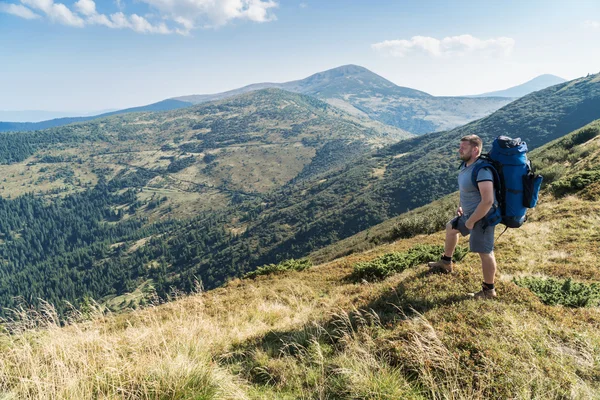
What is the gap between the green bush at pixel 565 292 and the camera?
198 inches

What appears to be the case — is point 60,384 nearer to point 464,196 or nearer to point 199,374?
point 199,374

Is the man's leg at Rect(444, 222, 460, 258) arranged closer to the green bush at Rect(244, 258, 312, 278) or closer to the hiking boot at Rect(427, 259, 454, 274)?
the hiking boot at Rect(427, 259, 454, 274)

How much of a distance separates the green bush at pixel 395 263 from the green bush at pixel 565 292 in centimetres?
283

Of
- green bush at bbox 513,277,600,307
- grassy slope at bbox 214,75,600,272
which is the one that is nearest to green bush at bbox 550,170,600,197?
green bush at bbox 513,277,600,307

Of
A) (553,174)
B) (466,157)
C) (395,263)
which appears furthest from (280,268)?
(553,174)

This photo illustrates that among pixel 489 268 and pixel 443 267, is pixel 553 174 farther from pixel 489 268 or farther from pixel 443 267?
pixel 489 268

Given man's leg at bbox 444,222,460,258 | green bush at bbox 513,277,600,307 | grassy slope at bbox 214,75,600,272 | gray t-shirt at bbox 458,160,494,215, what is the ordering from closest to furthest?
green bush at bbox 513,277,600,307, gray t-shirt at bbox 458,160,494,215, man's leg at bbox 444,222,460,258, grassy slope at bbox 214,75,600,272

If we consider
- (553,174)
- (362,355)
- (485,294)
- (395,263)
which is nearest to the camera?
(362,355)

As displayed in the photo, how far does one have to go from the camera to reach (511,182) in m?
5.09

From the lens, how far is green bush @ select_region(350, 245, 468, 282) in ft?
30.6

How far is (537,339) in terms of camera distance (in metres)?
3.76

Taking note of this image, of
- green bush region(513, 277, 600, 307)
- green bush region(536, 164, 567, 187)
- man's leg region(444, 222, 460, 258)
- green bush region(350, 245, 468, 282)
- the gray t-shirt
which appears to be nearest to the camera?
green bush region(513, 277, 600, 307)

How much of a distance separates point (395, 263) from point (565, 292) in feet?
15.2

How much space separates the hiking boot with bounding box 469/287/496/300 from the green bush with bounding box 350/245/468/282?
3.69 m
